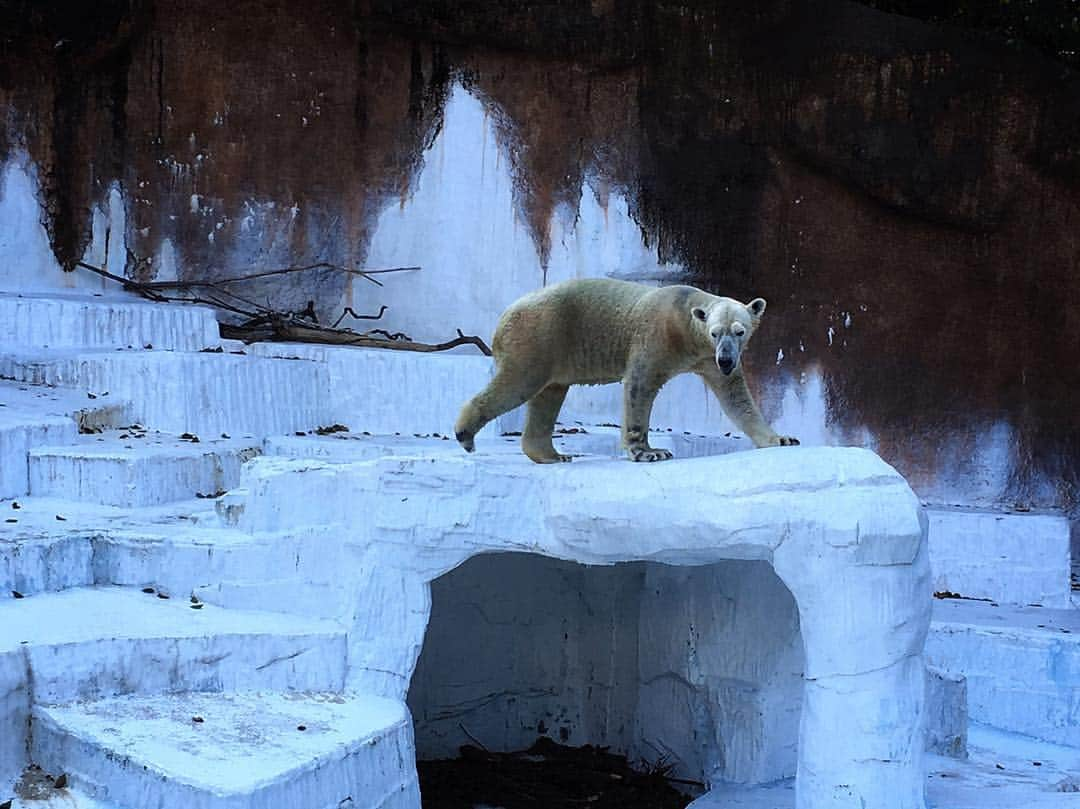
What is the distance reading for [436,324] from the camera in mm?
12055

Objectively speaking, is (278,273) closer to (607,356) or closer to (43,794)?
(607,356)

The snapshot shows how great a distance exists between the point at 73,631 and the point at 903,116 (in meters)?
8.40

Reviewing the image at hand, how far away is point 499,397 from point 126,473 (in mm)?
2463

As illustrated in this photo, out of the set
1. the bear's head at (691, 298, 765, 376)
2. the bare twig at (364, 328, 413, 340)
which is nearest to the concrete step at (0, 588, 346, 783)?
the bear's head at (691, 298, 765, 376)

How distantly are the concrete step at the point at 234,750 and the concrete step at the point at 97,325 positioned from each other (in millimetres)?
5390

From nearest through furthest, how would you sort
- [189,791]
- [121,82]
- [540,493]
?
[189,791] < [540,493] < [121,82]

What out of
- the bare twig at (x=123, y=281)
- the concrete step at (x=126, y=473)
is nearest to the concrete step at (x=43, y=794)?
the concrete step at (x=126, y=473)

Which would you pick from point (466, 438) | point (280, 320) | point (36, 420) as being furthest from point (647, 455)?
point (280, 320)

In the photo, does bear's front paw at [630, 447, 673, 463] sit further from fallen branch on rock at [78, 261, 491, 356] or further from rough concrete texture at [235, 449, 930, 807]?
fallen branch on rock at [78, 261, 491, 356]

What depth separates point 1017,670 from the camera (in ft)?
27.8

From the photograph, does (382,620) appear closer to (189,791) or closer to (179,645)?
(179,645)

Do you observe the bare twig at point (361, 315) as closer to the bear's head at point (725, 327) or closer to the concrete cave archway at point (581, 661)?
the concrete cave archway at point (581, 661)

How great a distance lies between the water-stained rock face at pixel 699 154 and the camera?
11.0 meters

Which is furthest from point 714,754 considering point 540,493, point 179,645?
point 179,645
